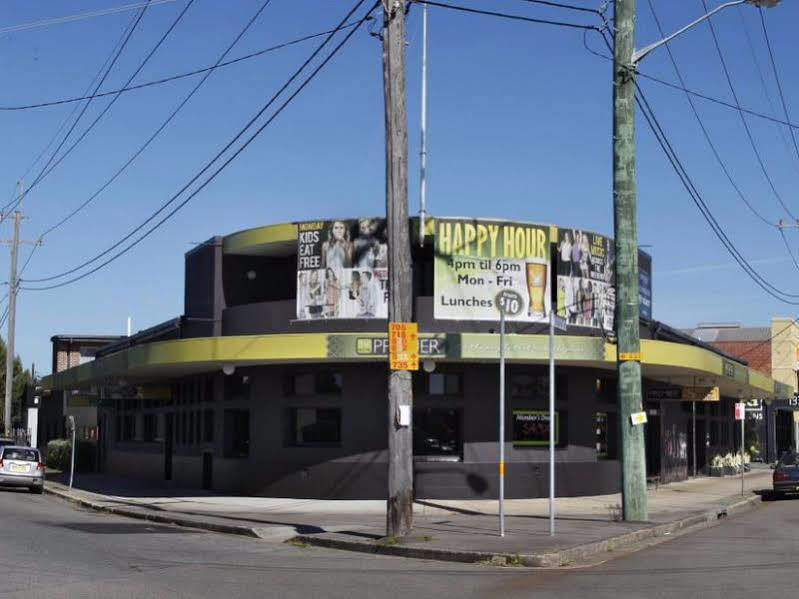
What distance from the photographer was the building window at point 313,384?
27.8m

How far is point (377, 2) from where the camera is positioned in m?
18.5

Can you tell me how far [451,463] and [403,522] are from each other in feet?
31.5

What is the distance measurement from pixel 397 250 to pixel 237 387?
13288mm

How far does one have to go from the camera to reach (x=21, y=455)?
34031mm

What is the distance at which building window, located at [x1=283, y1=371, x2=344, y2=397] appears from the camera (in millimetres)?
27828

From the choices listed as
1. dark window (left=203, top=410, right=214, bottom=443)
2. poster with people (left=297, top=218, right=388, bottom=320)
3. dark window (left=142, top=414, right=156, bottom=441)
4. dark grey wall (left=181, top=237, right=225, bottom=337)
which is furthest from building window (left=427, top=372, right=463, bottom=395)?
dark window (left=142, top=414, right=156, bottom=441)

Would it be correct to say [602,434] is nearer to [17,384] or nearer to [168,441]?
[168,441]

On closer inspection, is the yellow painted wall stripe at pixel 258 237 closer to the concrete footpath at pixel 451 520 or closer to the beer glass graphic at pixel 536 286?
the beer glass graphic at pixel 536 286

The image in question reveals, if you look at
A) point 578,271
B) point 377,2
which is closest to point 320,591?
point 377,2

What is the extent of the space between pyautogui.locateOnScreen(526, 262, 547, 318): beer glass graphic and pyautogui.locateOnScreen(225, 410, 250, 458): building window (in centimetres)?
834

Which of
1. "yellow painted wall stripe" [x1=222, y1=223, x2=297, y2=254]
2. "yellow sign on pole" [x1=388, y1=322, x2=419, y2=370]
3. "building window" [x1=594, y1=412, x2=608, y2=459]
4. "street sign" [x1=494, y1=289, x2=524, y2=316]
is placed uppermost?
"yellow painted wall stripe" [x1=222, y1=223, x2=297, y2=254]

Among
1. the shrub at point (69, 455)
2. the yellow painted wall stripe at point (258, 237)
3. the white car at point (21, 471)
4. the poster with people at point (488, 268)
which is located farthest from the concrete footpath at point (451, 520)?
the shrub at point (69, 455)

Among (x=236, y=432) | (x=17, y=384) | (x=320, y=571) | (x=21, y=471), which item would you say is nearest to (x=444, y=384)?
(x=236, y=432)

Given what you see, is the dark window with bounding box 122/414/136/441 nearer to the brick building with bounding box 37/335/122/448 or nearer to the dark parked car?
the brick building with bounding box 37/335/122/448
